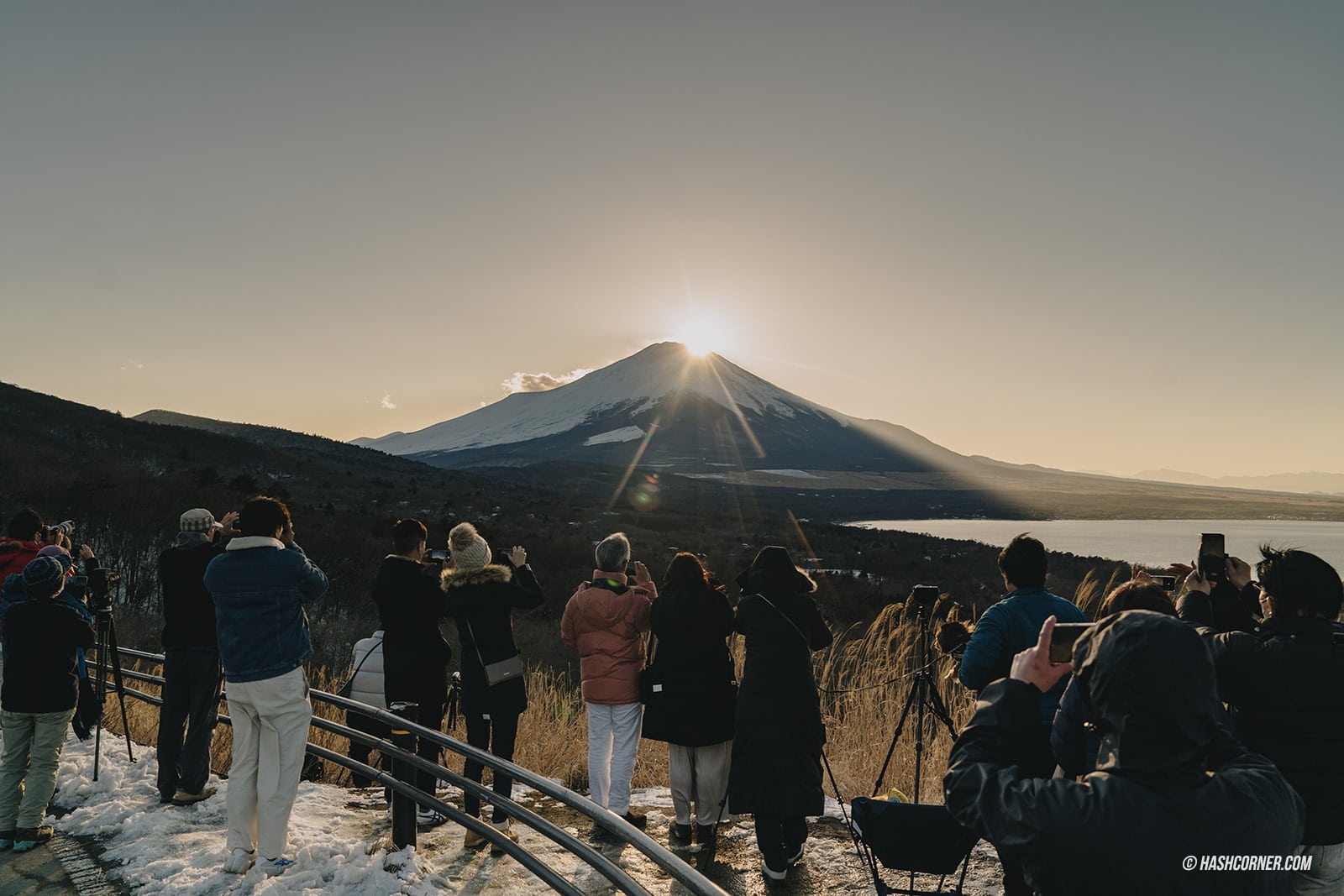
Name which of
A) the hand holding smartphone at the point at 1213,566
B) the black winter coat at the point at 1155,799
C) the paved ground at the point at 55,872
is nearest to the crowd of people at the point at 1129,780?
the black winter coat at the point at 1155,799

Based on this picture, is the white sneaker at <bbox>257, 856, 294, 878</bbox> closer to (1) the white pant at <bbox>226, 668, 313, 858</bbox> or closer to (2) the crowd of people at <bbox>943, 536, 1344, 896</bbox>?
(1) the white pant at <bbox>226, 668, 313, 858</bbox>

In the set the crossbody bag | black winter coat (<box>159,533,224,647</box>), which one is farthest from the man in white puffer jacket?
black winter coat (<box>159,533,224,647</box>)

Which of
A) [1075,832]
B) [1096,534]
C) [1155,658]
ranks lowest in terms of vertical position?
[1096,534]

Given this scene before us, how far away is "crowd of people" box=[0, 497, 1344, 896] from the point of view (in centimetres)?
169

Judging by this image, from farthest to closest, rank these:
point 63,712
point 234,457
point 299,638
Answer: point 234,457 < point 63,712 < point 299,638

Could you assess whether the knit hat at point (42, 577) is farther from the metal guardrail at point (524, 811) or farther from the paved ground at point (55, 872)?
the metal guardrail at point (524, 811)

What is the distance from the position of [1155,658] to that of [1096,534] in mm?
102107

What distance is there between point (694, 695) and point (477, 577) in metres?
1.67

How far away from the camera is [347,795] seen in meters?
5.89

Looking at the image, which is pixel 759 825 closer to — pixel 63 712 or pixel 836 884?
pixel 836 884

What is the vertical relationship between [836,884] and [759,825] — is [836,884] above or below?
below

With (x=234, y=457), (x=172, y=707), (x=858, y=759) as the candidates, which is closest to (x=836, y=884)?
(x=858, y=759)

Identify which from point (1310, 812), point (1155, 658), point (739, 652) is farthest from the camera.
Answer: point (739, 652)

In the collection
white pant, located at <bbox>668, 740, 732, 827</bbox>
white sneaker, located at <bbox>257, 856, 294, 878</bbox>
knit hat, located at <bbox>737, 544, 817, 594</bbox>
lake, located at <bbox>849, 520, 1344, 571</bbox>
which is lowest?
lake, located at <bbox>849, 520, 1344, 571</bbox>
